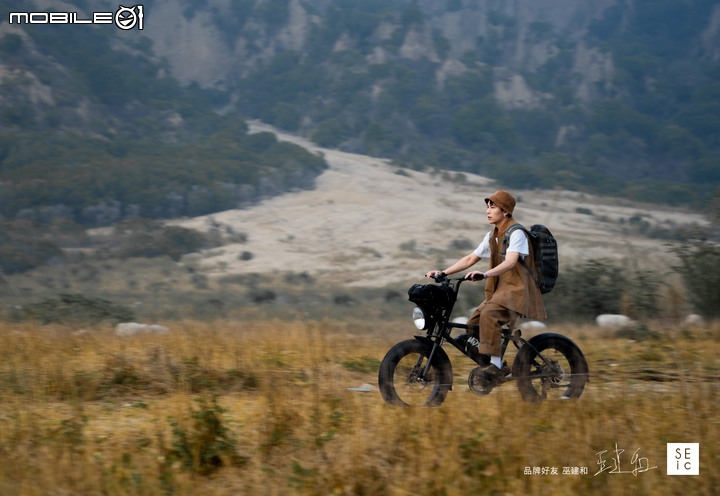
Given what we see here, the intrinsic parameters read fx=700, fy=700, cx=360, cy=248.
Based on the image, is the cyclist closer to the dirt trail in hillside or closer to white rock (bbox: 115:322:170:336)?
white rock (bbox: 115:322:170:336)

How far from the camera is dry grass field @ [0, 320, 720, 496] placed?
13.7 ft

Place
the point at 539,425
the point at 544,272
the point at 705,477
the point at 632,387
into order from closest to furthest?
1. the point at 705,477
2. the point at 539,425
3. the point at 544,272
4. the point at 632,387

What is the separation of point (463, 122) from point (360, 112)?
44.7 feet

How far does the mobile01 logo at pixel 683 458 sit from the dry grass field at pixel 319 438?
55 millimetres

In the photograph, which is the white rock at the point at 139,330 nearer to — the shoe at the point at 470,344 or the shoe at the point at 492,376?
the shoe at the point at 470,344

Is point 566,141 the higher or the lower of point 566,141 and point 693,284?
the higher

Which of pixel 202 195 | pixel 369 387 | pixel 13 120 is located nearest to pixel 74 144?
pixel 13 120

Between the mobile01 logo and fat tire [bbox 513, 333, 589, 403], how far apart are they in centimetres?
144

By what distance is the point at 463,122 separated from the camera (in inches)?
3585

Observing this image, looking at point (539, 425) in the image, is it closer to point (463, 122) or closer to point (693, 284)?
point (693, 284)

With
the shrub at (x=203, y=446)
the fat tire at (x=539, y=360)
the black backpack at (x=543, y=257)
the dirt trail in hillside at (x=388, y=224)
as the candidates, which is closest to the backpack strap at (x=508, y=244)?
the black backpack at (x=543, y=257)

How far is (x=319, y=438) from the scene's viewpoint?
190 inches

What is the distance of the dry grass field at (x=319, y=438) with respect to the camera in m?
4.19
